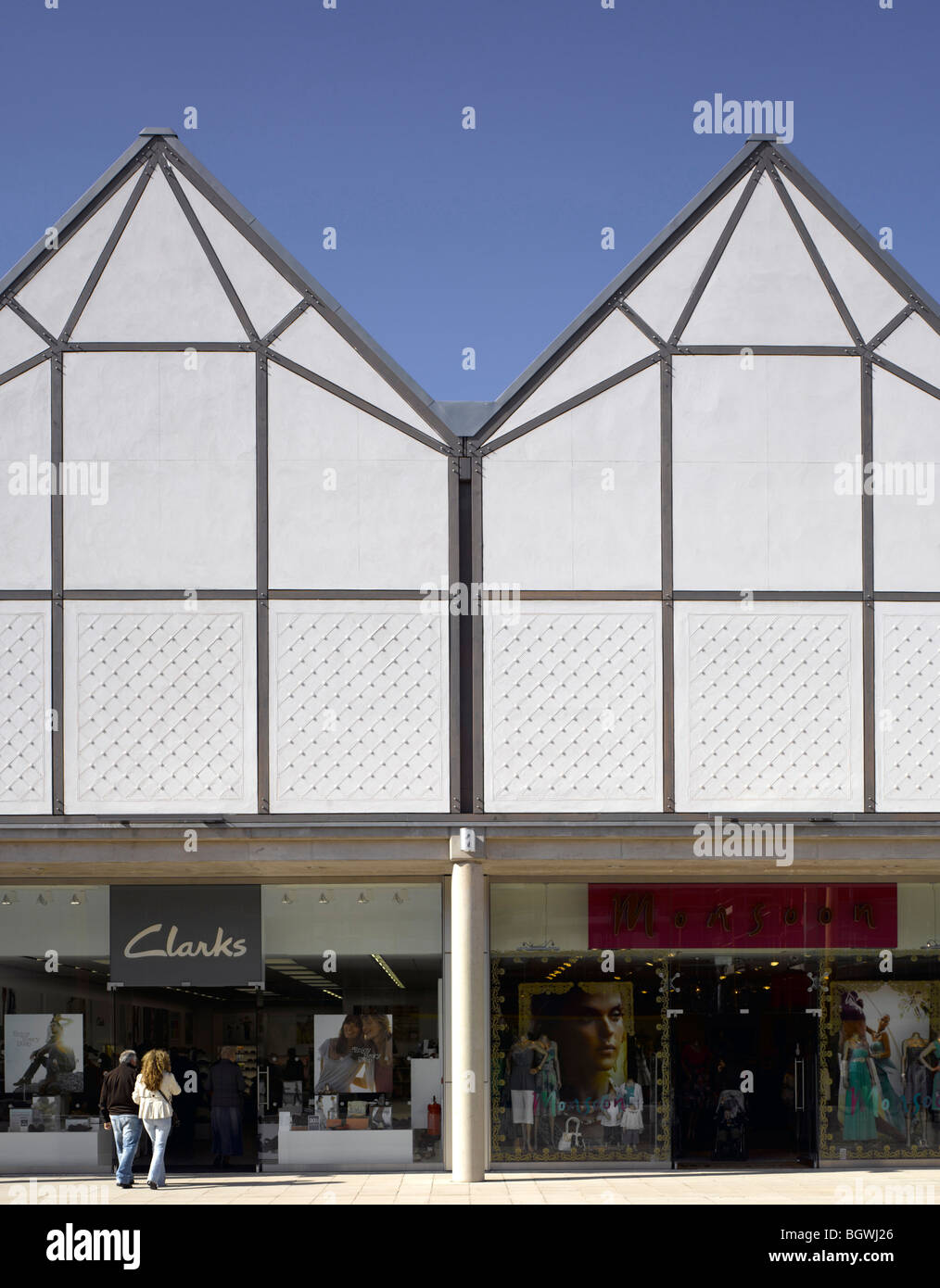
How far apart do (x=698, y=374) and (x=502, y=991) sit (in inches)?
320

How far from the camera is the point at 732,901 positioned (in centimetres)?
1994

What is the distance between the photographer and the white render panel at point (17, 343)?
18750 millimetres

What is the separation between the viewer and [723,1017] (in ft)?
65.3

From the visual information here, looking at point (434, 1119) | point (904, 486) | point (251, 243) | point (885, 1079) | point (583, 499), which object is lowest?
point (434, 1119)

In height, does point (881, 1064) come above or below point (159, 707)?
below

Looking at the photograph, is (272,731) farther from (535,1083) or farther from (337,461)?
(535,1083)

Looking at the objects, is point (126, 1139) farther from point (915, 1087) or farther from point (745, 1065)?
point (915, 1087)


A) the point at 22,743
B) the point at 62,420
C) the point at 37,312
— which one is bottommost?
the point at 22,743

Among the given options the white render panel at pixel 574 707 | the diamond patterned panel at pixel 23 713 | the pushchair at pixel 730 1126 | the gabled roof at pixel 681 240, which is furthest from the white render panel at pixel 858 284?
the diamond patterned panel at pixel 23 713

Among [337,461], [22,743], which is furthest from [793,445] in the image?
[22,743]

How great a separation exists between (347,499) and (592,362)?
3439mm

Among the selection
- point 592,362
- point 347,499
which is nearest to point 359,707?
point 347,499

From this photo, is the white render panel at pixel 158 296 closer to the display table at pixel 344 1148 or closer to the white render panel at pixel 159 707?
the white render panel at pixel 159 707

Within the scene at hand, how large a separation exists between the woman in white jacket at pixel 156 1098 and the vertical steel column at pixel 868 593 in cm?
871
